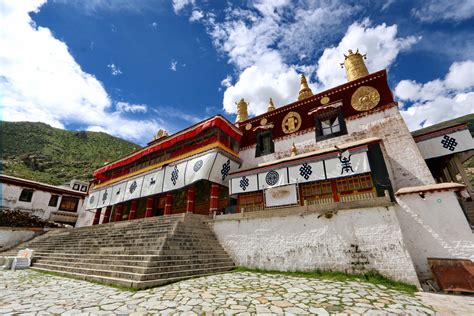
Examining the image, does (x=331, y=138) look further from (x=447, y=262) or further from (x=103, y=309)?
(x=103, y=309)

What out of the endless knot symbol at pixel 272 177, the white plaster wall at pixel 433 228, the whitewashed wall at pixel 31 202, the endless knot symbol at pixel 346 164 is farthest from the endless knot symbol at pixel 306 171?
the whitewashed wall at pixel 31 202

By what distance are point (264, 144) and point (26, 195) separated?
83.7ft

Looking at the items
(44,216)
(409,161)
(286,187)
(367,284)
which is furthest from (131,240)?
(44,216)

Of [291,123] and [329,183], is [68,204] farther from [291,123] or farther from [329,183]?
[329,183]

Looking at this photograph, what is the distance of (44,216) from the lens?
23344 millimetres

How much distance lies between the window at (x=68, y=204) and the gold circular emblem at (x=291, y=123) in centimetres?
2670

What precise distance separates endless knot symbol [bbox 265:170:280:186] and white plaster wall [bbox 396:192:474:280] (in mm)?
5849

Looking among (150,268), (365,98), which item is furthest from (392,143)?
(150,268)

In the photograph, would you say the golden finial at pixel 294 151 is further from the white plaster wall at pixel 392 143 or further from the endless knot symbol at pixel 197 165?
the endless knot symbol at pixel 197 165

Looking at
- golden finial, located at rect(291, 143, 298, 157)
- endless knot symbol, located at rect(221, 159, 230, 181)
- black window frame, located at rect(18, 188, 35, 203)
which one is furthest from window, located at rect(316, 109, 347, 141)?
black window frame, located at rect(18, 188, 35, 203)

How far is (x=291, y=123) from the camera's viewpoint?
16.3 metres

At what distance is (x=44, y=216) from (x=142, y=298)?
1026 inches

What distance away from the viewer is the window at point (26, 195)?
22203 millimetres

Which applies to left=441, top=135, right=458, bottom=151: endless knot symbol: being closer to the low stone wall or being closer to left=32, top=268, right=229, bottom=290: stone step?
left=32, top=268, right=229, bottom=290: stone step
